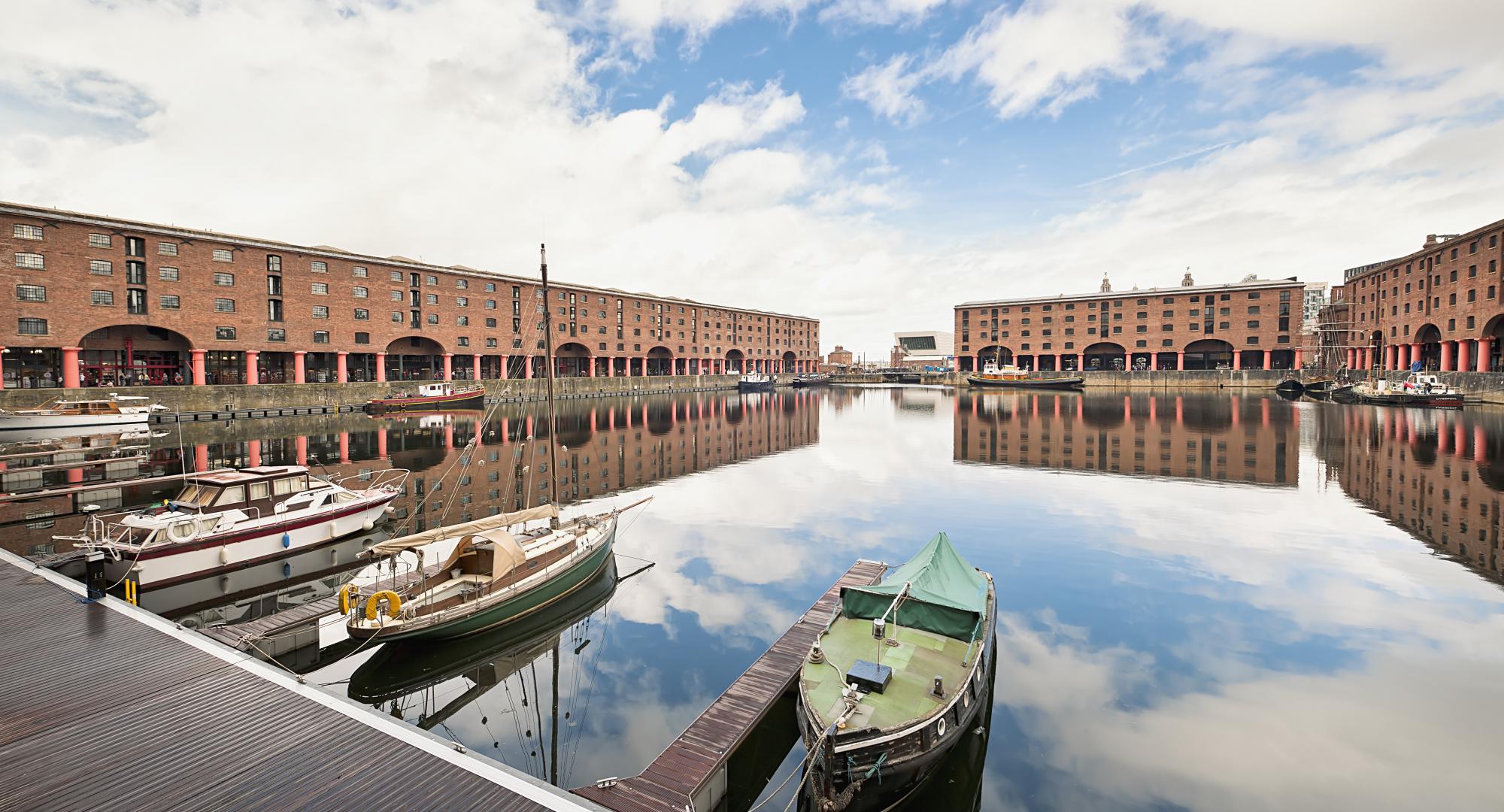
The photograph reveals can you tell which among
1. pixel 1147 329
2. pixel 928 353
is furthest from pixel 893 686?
pixel 928 353

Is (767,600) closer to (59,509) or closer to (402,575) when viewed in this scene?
(402,575)

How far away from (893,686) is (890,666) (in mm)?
473

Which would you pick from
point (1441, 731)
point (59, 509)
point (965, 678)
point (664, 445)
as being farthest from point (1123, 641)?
point (59, 509)

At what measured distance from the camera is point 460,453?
3812cm

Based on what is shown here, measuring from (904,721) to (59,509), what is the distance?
3223 cm

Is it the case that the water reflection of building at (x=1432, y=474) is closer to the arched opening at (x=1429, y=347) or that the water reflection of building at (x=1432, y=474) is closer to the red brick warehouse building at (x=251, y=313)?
the arched opening at (x=1429, y=347)

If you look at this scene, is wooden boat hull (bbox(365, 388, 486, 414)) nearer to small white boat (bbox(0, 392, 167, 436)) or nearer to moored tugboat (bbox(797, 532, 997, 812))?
small white boat (bbox(0, 392, 167, 436))

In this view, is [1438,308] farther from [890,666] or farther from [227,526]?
[227,526]

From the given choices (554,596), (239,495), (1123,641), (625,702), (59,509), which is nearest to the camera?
(625,702)

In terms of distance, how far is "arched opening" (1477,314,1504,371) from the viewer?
63062 millimetres

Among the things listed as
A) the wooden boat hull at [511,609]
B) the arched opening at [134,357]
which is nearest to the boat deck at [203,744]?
the wooden boat hull at [511,609]

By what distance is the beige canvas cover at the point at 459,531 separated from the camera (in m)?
13.5

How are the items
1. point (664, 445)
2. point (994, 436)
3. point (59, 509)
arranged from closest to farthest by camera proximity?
point (59, 509) < point (664, 445) < point (994, 436)

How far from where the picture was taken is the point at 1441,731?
10.1m
